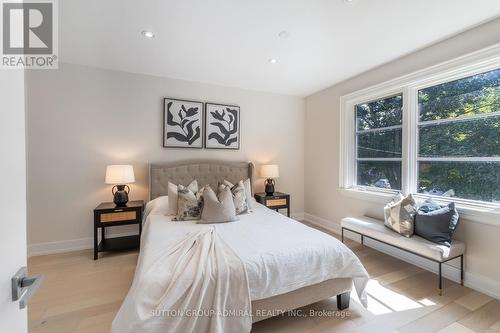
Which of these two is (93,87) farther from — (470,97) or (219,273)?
(470,97)

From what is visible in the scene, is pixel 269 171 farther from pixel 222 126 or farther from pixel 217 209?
pixel 217 209

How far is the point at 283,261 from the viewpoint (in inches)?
65.4

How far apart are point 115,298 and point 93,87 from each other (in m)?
2.74

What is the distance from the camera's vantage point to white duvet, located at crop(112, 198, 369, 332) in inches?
59.4

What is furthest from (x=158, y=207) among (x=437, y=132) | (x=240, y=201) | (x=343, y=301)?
(x=437, y=132)

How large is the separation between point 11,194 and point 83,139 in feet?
9.89

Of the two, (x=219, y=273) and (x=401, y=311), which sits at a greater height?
(x=219, y=273)

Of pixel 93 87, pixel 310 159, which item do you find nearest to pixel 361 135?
pixel 310 159

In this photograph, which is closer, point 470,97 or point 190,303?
point 190,303

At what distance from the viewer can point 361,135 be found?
11.9 ft

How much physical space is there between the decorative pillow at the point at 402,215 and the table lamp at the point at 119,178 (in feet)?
10.9

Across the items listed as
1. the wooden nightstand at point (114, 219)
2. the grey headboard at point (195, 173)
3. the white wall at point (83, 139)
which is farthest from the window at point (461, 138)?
the wooden nightstand at point (114, 219)

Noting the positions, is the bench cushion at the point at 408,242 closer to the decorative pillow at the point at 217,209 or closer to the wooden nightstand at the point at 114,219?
the decorative pillow at the point at 217,209

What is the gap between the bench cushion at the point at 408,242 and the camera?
2123mm
